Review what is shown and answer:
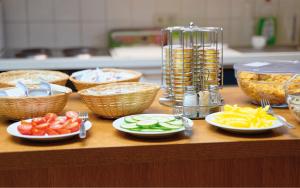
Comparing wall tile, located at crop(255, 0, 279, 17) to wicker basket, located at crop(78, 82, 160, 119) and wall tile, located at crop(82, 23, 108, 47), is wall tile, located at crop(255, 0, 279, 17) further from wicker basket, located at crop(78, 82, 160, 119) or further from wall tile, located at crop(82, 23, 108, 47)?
wicker basket, located at crop(78, 82, 160, 119)

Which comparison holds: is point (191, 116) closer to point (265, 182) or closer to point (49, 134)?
point (265, 182)

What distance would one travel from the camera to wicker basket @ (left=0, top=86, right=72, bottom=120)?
164 centimetres

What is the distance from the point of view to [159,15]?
12.0ft

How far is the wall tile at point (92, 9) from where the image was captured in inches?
141

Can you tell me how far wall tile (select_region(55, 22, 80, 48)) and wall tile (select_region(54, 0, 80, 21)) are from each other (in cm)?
4

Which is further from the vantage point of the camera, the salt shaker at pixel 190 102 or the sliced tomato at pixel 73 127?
the salt shaker at pixel 190 102

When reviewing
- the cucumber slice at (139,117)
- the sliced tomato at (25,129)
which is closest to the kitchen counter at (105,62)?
the cucumber slice at (139,117)

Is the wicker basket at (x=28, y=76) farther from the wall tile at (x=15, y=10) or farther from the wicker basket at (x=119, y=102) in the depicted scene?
the wall tile at (x=15, y=10)

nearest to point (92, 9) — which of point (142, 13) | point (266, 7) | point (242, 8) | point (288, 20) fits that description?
point (142, 13)

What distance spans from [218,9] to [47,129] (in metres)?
2.45

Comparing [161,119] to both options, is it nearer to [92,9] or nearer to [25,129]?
[25,129]

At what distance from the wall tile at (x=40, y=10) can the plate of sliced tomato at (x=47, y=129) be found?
2129mm

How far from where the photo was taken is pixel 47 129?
4.91 feet

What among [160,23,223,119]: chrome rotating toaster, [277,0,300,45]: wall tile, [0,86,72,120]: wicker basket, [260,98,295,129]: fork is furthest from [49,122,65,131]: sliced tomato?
[277,0,300,45]: wall tile
